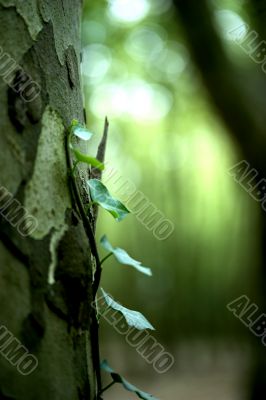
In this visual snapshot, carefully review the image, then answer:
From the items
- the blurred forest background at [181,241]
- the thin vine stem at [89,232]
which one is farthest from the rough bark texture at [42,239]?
the blurred forest background at [181,241]

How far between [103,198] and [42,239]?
4.1 inches

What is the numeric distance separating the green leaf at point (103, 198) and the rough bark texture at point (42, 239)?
4cm

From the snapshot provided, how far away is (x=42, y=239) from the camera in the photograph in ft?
1.20

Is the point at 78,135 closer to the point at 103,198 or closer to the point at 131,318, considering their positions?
the point at 103,198

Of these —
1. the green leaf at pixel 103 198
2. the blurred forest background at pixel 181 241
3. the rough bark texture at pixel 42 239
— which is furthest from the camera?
the blurred forest background at pixel 181 241

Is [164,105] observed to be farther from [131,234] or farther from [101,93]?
[131,234]

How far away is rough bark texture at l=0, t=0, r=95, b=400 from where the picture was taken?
342mm

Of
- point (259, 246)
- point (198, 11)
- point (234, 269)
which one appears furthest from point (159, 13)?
point (234, 269)

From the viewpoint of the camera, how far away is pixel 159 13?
12.3 ft

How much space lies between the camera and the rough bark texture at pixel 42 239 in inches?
13.5

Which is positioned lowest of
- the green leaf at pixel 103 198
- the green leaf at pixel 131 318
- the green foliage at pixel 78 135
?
the green leaf at pixel 131 318

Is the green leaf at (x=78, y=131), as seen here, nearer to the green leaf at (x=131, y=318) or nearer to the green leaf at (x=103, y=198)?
the green leaf at (x=103, y=198)

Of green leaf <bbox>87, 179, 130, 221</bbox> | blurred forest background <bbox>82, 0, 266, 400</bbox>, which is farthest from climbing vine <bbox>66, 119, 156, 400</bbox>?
blurred forest background <bbox>82, 0, 266, 400</bbox>

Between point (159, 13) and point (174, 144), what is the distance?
2523 mm
